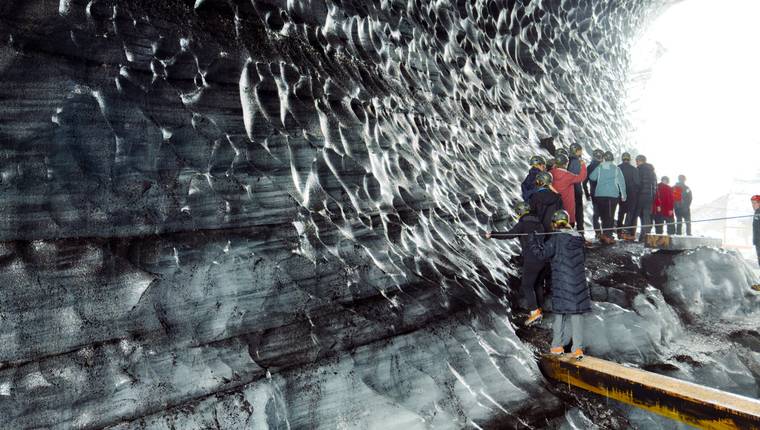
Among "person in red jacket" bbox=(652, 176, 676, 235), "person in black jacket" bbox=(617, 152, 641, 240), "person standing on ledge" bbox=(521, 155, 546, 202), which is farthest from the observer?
"person in red jacket" bbox=(652, 176, 676, 235)

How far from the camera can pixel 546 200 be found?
405 cm

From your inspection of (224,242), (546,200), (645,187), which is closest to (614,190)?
(645,187)

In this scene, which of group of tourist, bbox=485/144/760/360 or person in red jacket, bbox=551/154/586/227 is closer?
group of tourist, bbox=485/144/760/360

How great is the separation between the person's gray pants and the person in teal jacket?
8.86 ft

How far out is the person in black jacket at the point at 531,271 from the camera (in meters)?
3.71

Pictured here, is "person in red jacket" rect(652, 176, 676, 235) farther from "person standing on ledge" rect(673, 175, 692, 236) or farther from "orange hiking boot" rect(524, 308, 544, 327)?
"orange hiking boot" rect(524, 308, 544, 327)

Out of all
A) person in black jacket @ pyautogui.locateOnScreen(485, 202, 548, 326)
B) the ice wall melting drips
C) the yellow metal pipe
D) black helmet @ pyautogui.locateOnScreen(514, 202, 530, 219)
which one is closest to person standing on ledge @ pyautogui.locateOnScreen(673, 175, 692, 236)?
black helmet @ pyautogui.locateOnScreen(514, 202, 530, 219)

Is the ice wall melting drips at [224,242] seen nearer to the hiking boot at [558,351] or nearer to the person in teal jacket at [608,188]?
the hiking boot at [558,351]

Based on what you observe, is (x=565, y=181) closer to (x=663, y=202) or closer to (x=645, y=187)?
(x=645, y=187)

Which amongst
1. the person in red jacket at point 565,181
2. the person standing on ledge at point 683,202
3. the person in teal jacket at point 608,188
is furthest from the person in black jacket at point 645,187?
the person standing on ledge at point 683,202

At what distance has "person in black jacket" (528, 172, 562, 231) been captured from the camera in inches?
159

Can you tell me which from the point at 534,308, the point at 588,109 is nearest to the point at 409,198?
the point at 534,308

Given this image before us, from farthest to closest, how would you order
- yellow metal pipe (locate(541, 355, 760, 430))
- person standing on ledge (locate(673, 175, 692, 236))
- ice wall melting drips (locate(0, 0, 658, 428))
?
person standing on ledge (locate(673, 175, 692, 236))
yellow metal pipe (locate(541, 355, 760, 430))
ice wall melting drips (locate(0, 0, 658, 428))

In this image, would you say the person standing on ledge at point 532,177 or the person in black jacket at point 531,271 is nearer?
the person in black jacket at point 531,271
